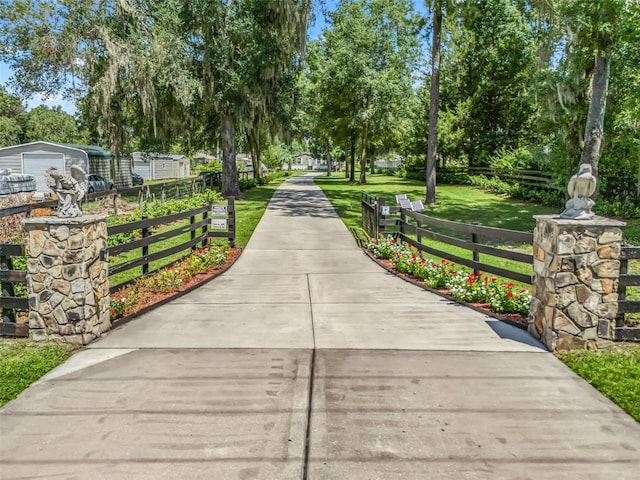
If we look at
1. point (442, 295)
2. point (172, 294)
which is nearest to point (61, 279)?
point (172, 294)

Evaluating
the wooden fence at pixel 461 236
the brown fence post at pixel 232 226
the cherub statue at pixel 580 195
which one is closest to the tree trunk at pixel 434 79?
the wooden fence at pixel 461 236

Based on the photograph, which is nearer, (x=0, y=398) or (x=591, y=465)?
(x=591, y=465)

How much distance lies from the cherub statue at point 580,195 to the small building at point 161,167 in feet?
153

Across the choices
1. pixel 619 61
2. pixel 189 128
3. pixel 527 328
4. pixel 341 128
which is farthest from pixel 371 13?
pixel 527 328

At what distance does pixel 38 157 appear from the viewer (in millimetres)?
27891

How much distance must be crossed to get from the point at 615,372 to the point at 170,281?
5873mm

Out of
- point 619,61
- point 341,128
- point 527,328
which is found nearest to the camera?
point 527,328

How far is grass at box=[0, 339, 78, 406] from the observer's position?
13.3 ft

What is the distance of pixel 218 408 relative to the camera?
365 cm

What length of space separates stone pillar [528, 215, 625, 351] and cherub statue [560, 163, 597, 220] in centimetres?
10

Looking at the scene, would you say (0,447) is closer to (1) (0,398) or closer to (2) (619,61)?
(1) (0,398)

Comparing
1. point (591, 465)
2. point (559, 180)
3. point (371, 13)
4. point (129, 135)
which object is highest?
point (371, 13)

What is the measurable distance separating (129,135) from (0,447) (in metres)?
25.3

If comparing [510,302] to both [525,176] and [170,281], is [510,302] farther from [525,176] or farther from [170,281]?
[525,176]
